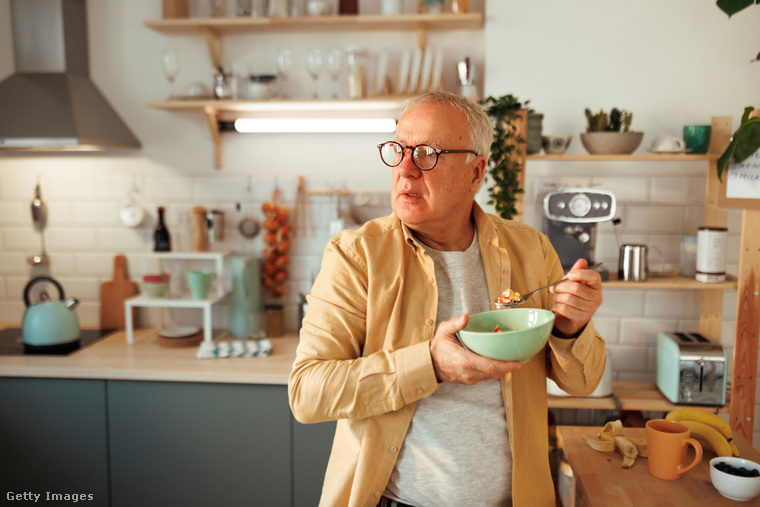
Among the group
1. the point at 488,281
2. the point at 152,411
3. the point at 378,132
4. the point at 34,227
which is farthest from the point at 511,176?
the point at 34,227

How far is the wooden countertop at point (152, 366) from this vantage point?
225 cm

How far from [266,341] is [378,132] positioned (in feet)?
3.45

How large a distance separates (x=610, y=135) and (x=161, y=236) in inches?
76.6

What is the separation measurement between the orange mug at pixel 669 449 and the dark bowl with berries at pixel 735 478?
43 mm

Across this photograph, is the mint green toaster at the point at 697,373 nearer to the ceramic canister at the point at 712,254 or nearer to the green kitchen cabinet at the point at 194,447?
the ceramic canister at the point at 712,254

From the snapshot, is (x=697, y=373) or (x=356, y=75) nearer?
(x=697, y=373)

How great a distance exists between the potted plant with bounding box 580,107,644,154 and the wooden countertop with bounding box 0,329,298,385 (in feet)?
4.72

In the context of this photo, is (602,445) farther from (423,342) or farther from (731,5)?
(731,5)

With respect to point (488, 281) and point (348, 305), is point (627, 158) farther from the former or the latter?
point (348, 305)

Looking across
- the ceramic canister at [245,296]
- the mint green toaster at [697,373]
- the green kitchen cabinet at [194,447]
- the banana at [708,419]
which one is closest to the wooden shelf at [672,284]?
the mint green toaster at [697,373]

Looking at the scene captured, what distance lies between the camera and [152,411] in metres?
2.29

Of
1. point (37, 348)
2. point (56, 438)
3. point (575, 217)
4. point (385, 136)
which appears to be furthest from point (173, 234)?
point (575, 217)

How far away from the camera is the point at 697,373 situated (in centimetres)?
221

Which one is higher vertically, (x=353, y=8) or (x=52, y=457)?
(x=353, y=8)
